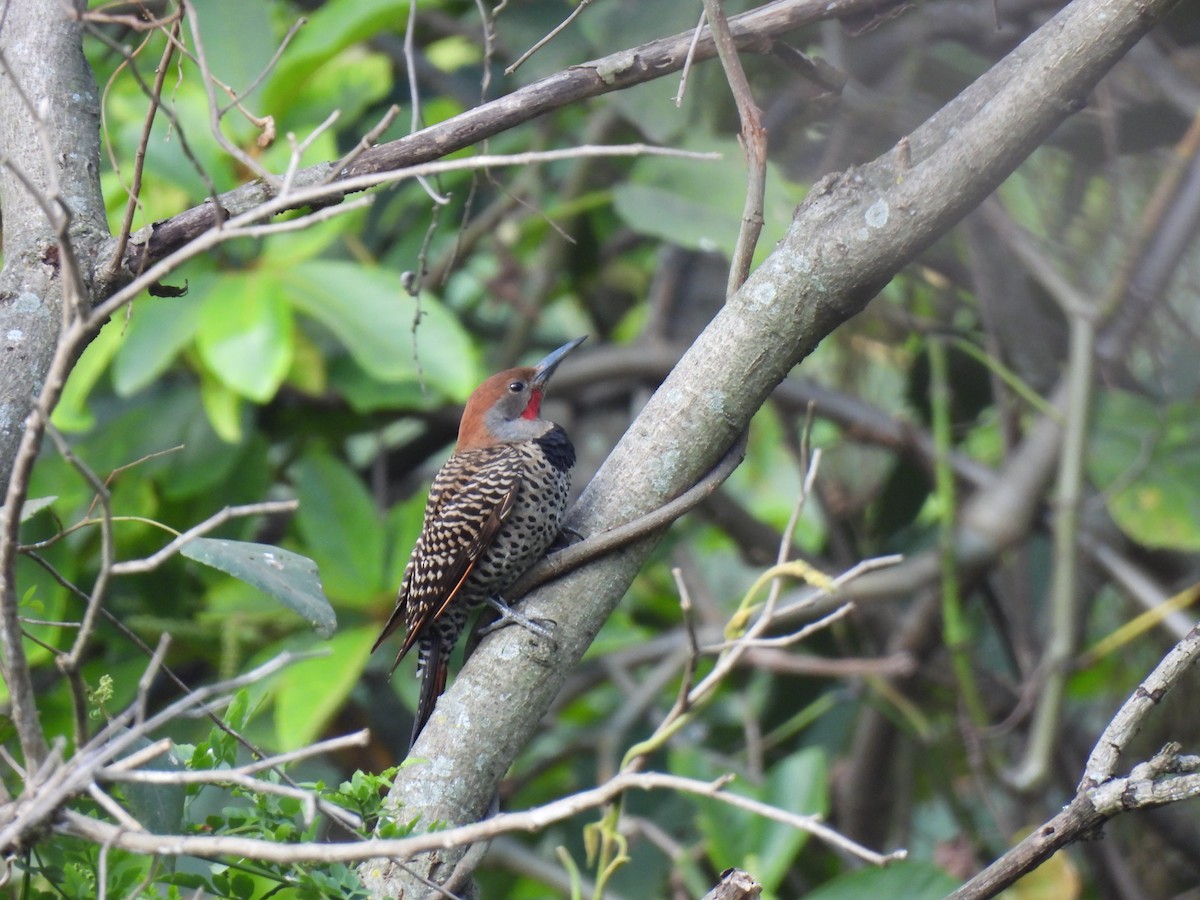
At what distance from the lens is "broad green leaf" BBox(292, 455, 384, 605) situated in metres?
3.56

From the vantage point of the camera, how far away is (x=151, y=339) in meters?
3.21

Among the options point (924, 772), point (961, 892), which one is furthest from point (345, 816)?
point (924, 772)

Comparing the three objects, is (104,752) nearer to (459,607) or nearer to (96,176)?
(96,176)

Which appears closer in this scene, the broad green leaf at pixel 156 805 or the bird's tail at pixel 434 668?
the broad green leaf at pixel 156 805

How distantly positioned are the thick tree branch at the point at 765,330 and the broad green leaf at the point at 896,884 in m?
1.41

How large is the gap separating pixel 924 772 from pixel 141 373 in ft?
9.78

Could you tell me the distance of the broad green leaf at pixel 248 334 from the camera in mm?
3041

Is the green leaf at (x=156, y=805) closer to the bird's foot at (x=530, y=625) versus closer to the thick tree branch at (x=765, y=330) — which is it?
the thick tree branch at (x=765, y=330)

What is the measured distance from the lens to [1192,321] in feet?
11.7

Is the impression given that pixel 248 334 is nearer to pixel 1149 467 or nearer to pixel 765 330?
pixel 765 330

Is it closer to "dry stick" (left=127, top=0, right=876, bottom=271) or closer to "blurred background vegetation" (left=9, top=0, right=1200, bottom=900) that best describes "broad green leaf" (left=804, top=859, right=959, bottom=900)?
"blurred background vegetation" (left=9, top=0, right=1200, bottom=900)

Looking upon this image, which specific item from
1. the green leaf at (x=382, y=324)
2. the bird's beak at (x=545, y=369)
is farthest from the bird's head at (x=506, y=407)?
the green leaf at (x=382, y=324)

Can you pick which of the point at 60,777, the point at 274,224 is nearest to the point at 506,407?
the point at 274,224

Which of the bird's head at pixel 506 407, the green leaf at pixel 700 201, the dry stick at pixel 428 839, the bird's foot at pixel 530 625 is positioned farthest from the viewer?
the green leaf at pixel 700 201
